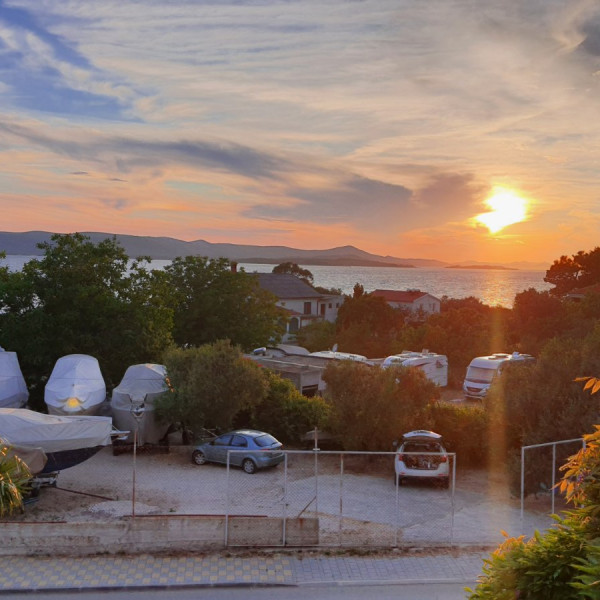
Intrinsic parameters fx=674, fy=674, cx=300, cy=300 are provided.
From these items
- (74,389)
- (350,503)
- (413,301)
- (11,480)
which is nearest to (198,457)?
(74,389)

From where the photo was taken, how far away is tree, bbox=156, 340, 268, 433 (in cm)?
2252

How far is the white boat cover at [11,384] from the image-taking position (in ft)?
79.4

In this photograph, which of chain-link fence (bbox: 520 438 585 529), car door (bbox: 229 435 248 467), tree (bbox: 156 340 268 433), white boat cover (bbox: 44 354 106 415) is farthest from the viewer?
white boat cover (bbox: 44 354 106 415)

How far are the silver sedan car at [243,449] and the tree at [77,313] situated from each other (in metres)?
8.83

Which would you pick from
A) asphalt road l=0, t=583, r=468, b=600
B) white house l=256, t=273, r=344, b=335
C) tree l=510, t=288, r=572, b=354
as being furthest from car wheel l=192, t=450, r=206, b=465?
white house l=256, t=273, r=344, b=335

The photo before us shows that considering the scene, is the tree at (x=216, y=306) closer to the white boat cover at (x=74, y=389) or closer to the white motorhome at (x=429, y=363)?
the white motorhome at (x=429, y=363)

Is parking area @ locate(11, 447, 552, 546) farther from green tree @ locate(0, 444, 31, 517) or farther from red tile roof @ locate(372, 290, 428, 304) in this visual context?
red tile roof @ locate(372, 290, 428, 304)

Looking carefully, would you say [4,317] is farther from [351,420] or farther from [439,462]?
[439,462]

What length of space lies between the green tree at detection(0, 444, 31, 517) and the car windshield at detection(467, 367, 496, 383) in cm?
2218

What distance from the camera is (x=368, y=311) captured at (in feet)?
179

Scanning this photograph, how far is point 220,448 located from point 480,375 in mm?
16121

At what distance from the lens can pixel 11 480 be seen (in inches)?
603

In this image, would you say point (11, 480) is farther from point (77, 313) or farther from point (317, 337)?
point (317, 337)

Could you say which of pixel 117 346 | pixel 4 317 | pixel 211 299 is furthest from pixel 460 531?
pixel 211 299
